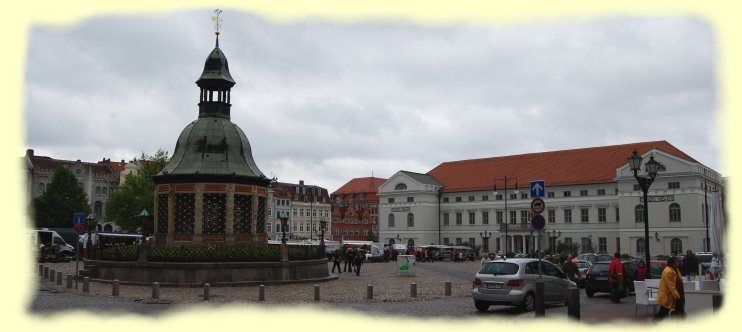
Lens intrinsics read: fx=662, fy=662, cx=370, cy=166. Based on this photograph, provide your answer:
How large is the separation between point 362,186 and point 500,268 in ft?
403

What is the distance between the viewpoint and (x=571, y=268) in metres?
24.5

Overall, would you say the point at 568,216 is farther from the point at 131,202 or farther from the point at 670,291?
the point at 670,291

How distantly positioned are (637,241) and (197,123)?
2246 inches

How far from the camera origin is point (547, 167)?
8781 cm

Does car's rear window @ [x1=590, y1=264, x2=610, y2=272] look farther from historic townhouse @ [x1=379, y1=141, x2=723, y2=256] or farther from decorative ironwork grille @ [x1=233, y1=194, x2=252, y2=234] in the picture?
historic townhouse @ [x1=379, y1=141, x2=723, y2=256]

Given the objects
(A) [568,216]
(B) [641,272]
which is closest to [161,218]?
(B) [641,272]

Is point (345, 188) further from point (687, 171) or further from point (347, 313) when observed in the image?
point (347, 313)

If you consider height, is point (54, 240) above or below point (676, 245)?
above

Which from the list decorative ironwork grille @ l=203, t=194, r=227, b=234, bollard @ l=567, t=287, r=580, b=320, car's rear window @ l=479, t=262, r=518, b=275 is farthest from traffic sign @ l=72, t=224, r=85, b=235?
bollard @ l=567, t=287, r=580, b=320

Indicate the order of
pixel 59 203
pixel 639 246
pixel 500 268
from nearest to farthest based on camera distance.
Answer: pixel 500 268 < pixel 639 246 < pixel 59 203

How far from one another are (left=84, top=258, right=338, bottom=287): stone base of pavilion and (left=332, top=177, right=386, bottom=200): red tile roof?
108374 mm

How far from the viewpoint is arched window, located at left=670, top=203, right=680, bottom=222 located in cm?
7169

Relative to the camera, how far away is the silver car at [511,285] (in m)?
17.8

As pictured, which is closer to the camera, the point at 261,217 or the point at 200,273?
the point at 200,273
